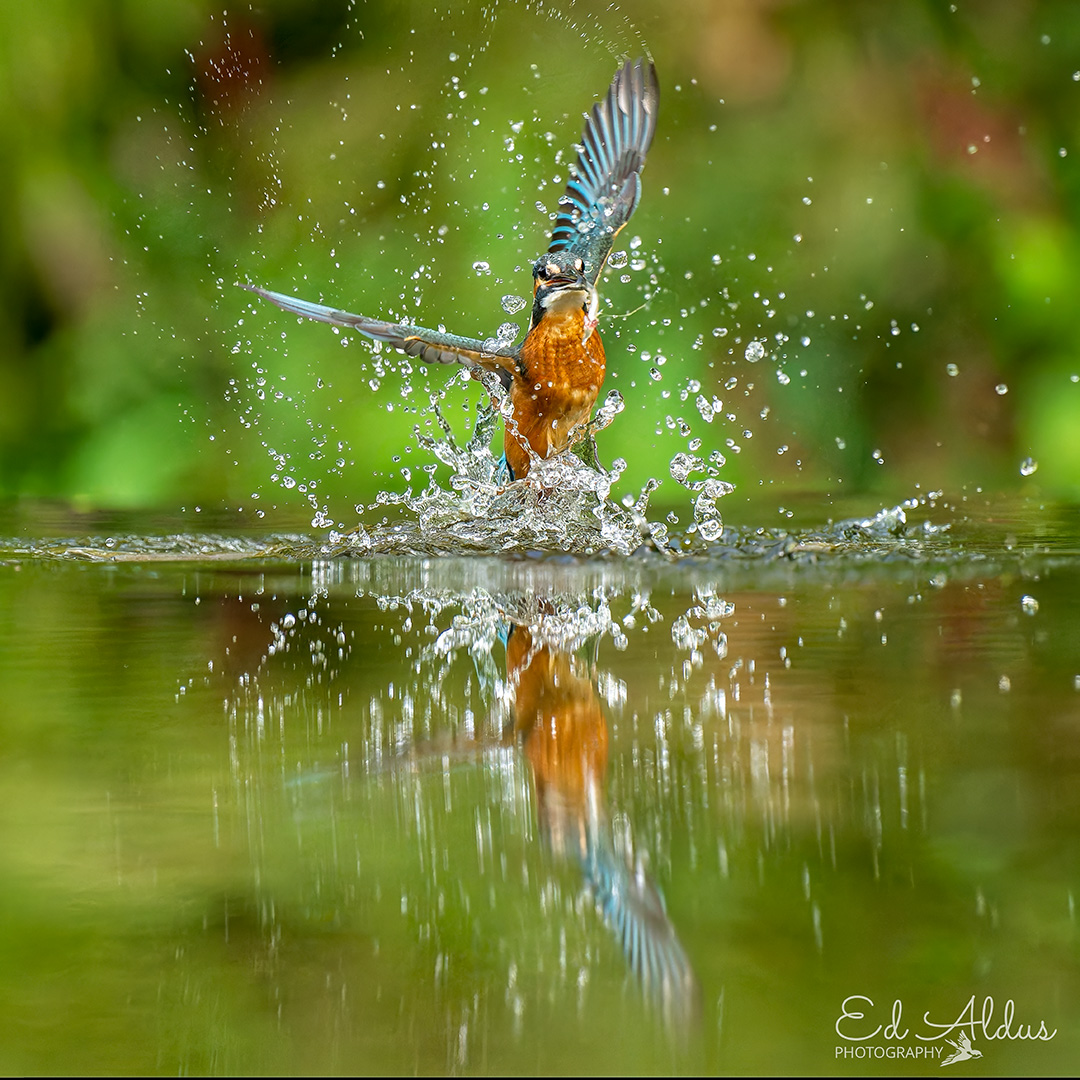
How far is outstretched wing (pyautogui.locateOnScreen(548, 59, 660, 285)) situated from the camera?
4.69m

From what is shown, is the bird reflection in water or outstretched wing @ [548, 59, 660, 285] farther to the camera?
outstretched wing @ [548, 59, 660, 285]

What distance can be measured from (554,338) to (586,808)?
8.98 ft

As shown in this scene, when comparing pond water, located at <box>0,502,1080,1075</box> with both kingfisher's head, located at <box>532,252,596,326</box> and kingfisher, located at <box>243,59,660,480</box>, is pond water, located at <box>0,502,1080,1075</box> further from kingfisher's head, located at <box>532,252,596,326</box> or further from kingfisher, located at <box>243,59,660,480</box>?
kingfisher's head, located at <box>532,252,596,326</box>

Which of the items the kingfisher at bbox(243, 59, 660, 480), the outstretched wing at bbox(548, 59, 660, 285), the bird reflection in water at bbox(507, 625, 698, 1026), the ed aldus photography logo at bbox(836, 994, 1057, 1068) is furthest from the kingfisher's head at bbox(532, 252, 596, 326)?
the ed aldus photography logo at bbox(836, 994, 1057, 1068)

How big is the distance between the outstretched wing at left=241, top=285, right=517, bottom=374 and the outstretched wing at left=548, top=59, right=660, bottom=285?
0.51 metres

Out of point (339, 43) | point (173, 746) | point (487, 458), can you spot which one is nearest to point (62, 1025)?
point (173, 746)

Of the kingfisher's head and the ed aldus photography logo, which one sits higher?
the kingfisher's head

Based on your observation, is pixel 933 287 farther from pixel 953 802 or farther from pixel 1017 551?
pixel 953 802

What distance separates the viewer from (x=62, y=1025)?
45.3 inches

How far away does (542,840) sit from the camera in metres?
1.59

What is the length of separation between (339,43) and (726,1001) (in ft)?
24.2

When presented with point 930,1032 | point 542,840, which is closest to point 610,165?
point 542,840

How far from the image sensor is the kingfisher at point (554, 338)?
411cm

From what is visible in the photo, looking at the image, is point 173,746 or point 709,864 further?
point 173,746
